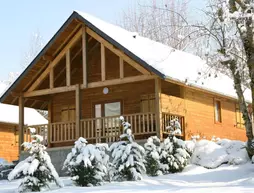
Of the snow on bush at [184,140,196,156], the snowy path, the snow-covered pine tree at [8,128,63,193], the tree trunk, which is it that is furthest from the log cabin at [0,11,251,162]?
the snow-covered pine tree at [8,128,63,193]

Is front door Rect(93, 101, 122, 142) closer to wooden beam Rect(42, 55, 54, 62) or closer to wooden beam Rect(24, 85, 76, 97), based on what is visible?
wooden beam Rect(24, 85, 76, 97)

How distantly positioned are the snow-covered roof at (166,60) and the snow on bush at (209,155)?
8.15 ft

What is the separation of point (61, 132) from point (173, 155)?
6.10 meters

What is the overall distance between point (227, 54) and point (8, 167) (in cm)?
1221

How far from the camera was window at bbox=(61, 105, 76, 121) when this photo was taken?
79.7 ft

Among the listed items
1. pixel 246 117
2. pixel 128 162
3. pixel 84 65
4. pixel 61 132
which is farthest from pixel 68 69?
pixel 246 117

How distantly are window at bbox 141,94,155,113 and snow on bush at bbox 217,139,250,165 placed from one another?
425 centimetres

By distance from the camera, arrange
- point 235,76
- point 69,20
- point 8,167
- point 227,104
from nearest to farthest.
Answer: point 235,76 → point 69,20 → point 8,167 → point 227,104

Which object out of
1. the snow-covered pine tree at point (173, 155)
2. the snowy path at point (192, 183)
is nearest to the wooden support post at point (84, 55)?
the snow-covered pine tree at point (173, 155)

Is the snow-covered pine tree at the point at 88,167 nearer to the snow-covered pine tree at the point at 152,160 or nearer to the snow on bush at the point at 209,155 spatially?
the snow-covered pine tree at the point at 152,160

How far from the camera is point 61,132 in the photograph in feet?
70.1

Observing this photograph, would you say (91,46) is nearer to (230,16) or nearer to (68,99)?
(68,99)

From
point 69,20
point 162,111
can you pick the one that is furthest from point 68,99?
point 162,111

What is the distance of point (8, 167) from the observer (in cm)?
2311
